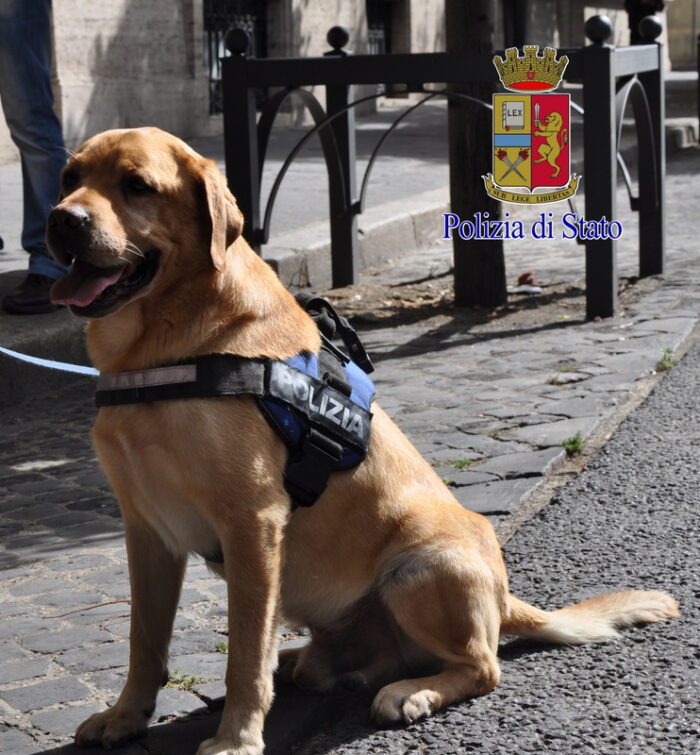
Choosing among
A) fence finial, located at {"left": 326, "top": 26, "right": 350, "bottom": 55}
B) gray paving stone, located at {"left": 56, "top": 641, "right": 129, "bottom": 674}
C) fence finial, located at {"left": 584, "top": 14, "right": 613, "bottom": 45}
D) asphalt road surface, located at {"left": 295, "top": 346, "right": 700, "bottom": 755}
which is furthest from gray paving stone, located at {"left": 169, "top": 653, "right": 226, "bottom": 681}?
fence finial, located at {"left": 326, "top": 26, "right": 350, "bottom": 55}

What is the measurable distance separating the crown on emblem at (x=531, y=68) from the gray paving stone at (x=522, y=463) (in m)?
2.73

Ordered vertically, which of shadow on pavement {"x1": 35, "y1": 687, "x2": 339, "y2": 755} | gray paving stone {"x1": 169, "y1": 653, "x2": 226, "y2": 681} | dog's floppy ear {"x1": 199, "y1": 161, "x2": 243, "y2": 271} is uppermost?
dog's floppy ear {"x1": 199, "y1": 161, "x2": 243, "y2": 271}

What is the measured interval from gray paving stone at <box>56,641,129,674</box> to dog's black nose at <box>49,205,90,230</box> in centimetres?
121

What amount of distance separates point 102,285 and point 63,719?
1.04 meters

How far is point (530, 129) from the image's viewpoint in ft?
24.6

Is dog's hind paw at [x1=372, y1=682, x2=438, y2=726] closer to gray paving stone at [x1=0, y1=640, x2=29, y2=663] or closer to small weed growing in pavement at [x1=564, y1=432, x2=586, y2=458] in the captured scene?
gray paving stone at [x1=0, y1=640, x2=29, y2=663]

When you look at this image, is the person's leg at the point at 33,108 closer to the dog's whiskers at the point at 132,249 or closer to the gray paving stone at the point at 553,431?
the gray paving stone at the point at 553,431

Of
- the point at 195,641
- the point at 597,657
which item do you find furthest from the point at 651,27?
the point at 195,641

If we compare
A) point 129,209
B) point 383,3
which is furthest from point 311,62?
point 383,3

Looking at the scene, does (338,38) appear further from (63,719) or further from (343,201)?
(63,719)

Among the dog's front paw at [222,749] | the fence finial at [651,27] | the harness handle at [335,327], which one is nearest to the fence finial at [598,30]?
the fence finial at [651,27]

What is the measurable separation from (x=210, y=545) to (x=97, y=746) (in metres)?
0.52

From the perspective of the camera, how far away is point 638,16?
762 inches

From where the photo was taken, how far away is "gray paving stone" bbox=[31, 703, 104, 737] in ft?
9.88
